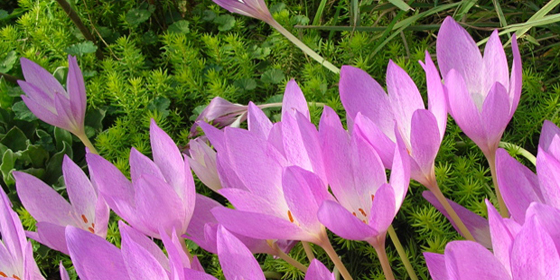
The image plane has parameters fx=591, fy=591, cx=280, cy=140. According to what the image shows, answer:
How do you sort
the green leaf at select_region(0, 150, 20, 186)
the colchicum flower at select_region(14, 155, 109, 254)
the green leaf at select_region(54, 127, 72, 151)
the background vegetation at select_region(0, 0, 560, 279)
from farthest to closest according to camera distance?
the green leaf at select_region(54, 127, 72, 151) < the green leaf at select_region(0, 150, 20, 186) < the background vegetation at select_region(0, 0, 560, 279) < the colchicum flower at select_region(14, 155, 109, 254)

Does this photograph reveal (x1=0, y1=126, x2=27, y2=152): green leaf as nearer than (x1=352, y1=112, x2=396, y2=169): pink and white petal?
No

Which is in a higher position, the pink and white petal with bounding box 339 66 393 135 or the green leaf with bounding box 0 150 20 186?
the pink and white petal with bounding box 339 66 393 135

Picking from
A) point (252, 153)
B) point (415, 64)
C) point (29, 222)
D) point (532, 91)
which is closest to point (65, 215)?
point (252, 153)

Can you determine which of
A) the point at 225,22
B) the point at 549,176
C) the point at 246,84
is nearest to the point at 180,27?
the point at 225,22

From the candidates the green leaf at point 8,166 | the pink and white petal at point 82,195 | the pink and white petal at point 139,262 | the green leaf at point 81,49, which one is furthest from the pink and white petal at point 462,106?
the green leaf at point 81,49

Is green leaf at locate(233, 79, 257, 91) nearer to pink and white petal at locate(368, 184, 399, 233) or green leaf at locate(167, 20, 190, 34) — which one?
green leaf at locate(167, 20, 190, 34)

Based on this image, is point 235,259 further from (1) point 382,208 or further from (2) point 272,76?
(2) point 272,76

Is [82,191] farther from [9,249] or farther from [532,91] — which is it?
[532,91]

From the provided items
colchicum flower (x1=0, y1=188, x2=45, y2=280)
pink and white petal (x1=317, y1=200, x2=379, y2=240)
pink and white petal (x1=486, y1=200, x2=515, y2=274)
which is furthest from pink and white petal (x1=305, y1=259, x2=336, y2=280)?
colchicum flower (x1=0, y1=188, x2=45, y2=280)
